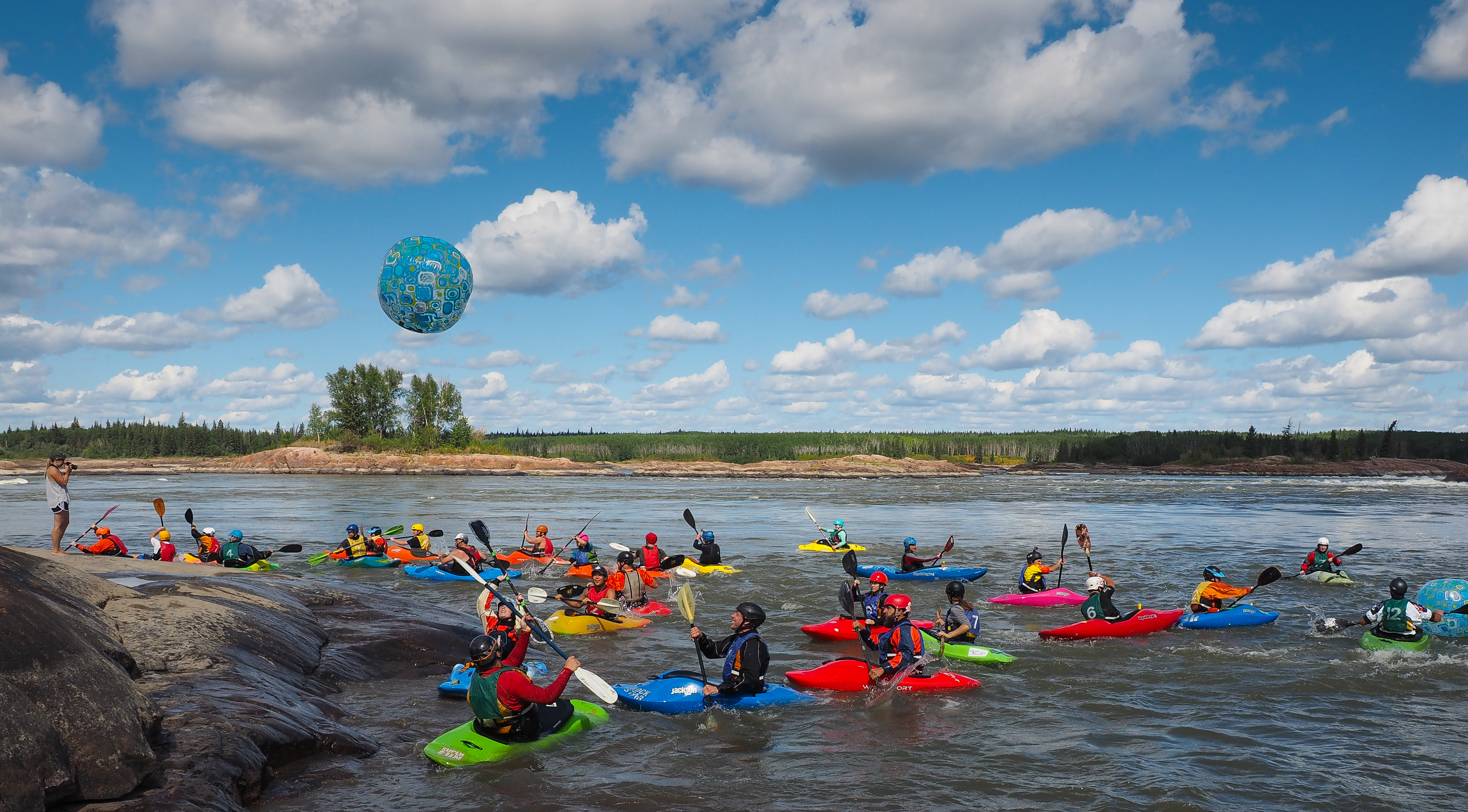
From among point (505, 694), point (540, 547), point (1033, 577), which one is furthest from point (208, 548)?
point (1033, 577)

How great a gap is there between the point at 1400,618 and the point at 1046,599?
5722 mm

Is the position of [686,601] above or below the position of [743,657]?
above

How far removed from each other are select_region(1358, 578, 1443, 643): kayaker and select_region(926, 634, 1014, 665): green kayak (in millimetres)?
5911

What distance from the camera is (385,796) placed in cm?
739

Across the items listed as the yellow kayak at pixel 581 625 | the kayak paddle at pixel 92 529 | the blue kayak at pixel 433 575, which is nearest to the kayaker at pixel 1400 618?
the yellow kayak at pixel 581 625

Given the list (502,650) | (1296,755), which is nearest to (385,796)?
(502,650)

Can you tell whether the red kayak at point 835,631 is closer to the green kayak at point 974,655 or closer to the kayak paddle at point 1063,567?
the green kayak at point 974,655

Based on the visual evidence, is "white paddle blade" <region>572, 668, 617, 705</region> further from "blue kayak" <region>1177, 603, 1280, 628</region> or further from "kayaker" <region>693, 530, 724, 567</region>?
"kayaker" <region>693, 530, 724, 567</region>

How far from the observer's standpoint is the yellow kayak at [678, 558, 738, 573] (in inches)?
835

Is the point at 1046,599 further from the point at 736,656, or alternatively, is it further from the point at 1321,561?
the point at 736,656

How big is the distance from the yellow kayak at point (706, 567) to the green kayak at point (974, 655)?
9.56 m

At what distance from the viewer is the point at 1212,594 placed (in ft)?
50.5

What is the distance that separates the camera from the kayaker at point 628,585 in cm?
1627

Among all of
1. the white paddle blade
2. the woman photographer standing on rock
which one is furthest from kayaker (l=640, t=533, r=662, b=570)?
the white paddle blade
